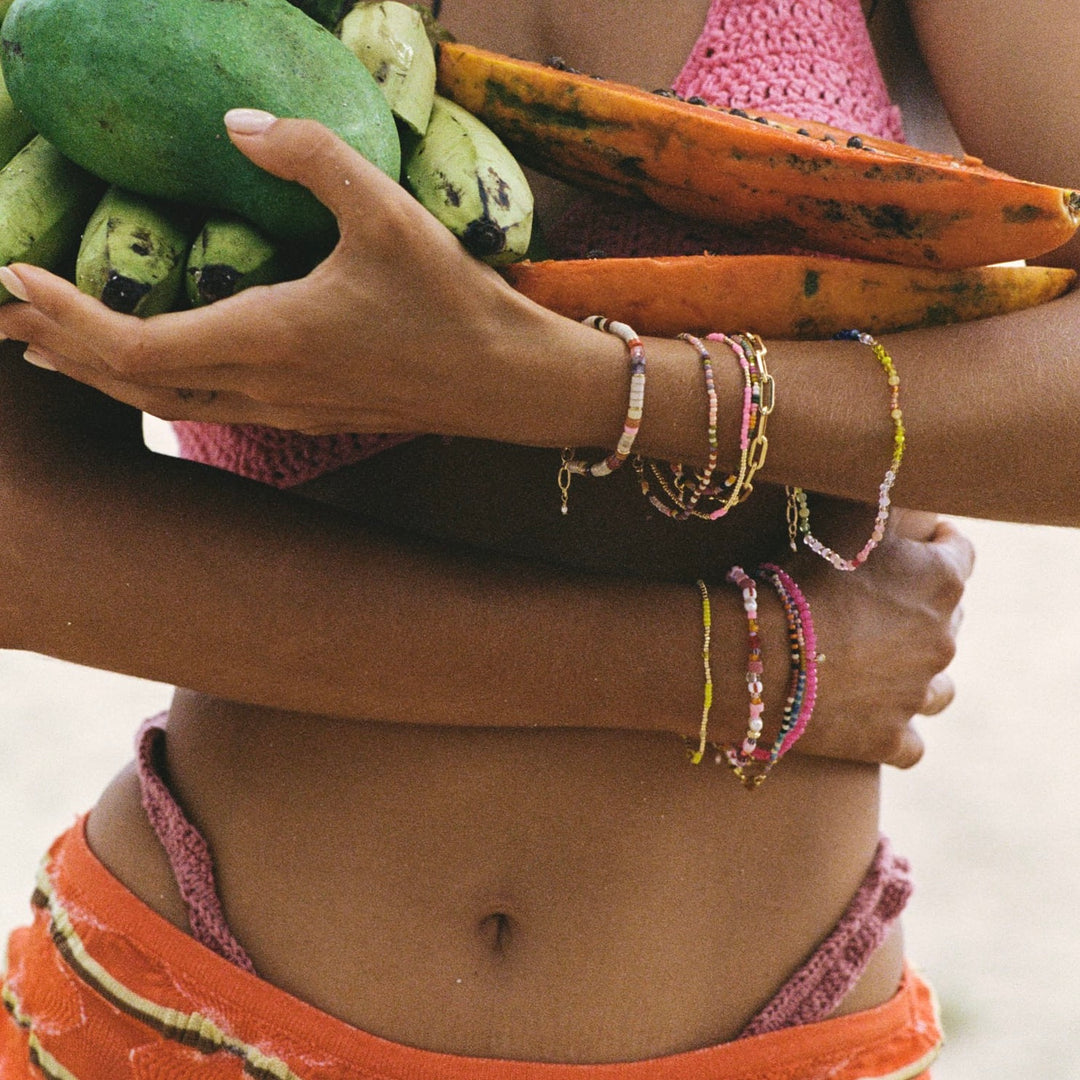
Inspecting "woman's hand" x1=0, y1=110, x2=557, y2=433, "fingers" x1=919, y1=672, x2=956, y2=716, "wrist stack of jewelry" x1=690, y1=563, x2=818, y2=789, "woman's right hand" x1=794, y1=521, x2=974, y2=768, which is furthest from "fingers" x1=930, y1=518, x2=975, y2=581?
"woman's hand" x1=0, y1=110, x2=557, y2=433

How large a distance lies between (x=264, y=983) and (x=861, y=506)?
792 mm

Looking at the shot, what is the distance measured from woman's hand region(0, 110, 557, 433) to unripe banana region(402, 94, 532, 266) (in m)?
0.02

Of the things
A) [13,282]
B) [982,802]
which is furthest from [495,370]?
[982,802]

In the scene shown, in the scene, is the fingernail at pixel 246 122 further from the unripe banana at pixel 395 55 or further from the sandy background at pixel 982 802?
the sandy background at pixel 982 802

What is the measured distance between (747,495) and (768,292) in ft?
0.58

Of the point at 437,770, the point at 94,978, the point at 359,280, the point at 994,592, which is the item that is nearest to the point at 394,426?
the point at 359,280

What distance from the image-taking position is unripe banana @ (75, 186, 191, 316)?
877mm

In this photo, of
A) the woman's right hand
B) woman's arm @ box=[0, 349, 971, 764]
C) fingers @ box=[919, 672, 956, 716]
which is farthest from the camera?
fingers @ box=[919, 672, 956, 716]

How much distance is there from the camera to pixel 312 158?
32.7 inches

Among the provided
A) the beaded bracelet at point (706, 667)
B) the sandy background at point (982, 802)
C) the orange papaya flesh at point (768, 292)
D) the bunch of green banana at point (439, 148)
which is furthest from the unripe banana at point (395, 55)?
the sandy background at point (982, 802)

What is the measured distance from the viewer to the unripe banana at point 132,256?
34.5 inches

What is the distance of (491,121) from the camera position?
1.11 metres

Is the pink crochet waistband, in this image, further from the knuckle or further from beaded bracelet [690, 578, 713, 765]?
the knuckle

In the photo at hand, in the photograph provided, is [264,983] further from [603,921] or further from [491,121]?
[491,121]
